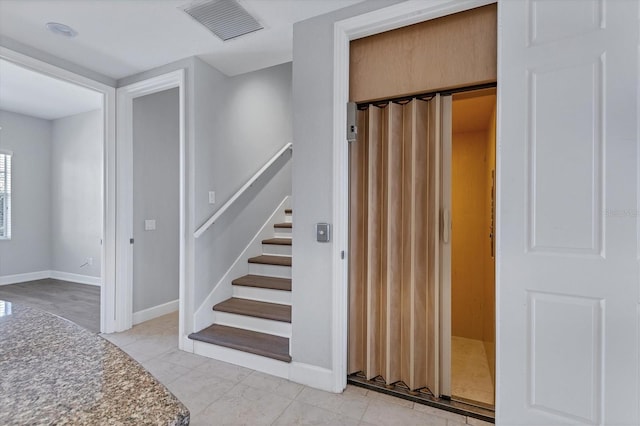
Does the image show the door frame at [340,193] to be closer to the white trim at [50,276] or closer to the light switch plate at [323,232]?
the light switch plate at [323,232]

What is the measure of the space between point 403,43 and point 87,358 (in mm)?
2116

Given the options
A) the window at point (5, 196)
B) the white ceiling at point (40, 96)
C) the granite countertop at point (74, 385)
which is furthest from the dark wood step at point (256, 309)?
the window at point (5, 196)

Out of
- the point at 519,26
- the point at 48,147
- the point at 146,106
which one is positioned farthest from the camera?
the point at 48,147

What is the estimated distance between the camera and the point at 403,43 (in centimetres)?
193

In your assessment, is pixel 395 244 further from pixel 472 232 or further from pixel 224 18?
pixel 224 18

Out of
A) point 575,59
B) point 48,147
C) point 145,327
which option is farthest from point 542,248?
point 48,147

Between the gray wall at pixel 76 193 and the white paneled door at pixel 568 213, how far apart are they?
5.36 meters

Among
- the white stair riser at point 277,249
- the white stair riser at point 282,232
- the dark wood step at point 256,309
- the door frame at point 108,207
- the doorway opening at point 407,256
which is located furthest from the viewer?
the white stair riser at point 282,232

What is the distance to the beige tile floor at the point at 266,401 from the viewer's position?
1758 millimetres

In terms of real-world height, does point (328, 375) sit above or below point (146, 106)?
below

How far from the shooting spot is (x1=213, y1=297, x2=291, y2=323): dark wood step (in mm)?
2541

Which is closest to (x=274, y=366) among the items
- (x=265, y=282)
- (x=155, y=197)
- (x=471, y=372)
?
(x=265, y=282)

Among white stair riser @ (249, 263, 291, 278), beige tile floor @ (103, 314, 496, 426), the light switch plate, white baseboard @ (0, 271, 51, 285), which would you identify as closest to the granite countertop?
beige tile floor @ (103, 314, 496, 426)

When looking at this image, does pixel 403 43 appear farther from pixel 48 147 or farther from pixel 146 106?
pixel 48 147
